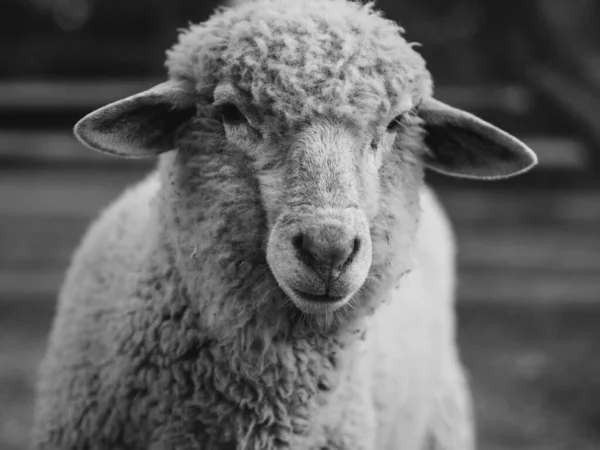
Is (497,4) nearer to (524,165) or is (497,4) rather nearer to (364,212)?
(524,165)

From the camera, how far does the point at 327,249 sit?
5.86ft

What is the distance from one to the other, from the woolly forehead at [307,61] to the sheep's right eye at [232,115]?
6 centimetres

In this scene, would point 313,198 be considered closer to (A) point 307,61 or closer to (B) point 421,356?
(A) point 307,61

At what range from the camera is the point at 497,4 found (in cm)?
613

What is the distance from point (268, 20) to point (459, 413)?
2.12m

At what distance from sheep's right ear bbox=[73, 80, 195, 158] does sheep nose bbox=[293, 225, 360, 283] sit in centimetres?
60

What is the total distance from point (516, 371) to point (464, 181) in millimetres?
1787

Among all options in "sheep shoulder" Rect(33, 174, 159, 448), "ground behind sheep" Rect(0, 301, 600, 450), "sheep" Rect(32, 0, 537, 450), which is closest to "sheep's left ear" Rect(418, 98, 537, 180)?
"sheep" Rect(32, 0, 537, 450)

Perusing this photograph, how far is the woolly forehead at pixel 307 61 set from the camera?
194 cm

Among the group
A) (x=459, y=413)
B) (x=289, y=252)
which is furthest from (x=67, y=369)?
(x=459, y=413)

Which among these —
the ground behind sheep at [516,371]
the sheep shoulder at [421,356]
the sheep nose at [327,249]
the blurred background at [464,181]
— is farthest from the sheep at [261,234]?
the blurred background at [464,181]

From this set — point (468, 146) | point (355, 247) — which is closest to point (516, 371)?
point (468, 146)

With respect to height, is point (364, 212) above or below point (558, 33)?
below

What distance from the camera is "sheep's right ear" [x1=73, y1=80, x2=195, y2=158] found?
2.10m
